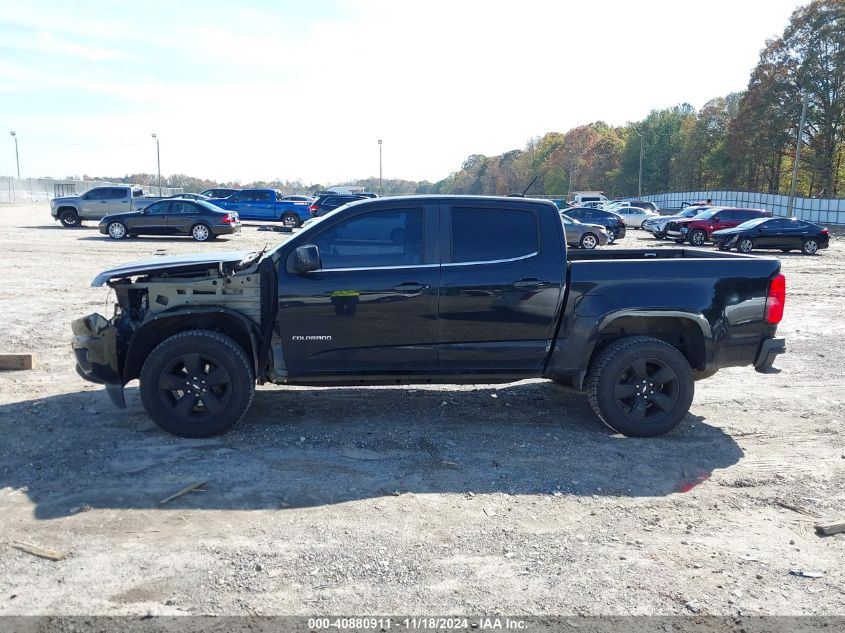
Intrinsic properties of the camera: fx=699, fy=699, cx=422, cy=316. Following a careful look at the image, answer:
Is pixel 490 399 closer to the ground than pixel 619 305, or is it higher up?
closer to the ground

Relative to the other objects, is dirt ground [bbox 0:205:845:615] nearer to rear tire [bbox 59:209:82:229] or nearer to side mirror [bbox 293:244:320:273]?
side mirror [bbox 293:244:320:273]

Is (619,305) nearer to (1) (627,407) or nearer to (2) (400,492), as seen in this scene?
(1) (627,407)

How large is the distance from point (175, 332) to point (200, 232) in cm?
2000

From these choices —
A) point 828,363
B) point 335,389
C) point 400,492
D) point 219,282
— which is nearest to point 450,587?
point 400,492

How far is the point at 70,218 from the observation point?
29609 mm

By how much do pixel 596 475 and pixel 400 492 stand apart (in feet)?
4.66

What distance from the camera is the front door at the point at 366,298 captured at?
215 inches

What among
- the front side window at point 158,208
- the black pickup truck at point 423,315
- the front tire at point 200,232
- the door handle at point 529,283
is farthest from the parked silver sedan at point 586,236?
the door handle at point 529,283

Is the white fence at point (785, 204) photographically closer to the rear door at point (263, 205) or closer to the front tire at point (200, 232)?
the rear door at point (263, 205)

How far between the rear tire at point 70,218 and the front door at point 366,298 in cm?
2789

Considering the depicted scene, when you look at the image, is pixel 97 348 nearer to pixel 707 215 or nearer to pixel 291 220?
pixel 707 215

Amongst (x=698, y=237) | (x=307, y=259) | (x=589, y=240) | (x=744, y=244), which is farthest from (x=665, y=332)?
(x=698, y=237)

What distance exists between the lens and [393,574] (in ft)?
11.8

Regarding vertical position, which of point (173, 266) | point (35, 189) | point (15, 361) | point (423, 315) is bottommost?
A: point (15, 361)
